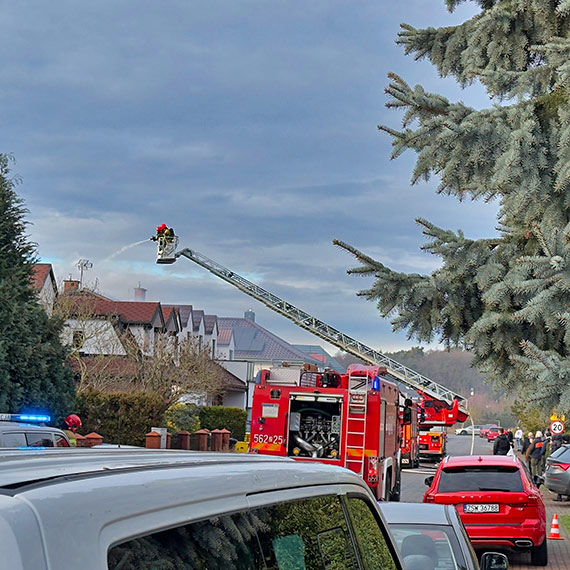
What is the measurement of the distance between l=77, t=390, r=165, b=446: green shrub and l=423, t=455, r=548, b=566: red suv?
20.3 meters

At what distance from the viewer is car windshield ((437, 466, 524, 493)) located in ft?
39.7

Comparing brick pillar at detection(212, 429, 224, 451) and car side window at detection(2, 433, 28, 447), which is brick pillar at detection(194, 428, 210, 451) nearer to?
brick pillar at detection(212, 429, 224, 451)

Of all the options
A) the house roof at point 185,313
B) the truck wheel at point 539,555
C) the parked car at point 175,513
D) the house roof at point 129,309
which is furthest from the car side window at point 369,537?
the house roof at point 185,313

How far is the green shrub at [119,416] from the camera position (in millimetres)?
30719

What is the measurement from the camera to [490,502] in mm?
11984

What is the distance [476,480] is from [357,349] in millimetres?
26256

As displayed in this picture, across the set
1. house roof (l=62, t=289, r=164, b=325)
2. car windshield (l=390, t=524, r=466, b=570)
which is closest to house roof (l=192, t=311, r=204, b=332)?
house roof (l=62, t=289, r=164, b=325)

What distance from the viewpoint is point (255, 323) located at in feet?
292

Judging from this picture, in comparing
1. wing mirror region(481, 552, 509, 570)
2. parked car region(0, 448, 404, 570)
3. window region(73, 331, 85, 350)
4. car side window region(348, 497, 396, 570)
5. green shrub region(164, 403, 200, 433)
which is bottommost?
green shrub region(164, 403, 200, 433)

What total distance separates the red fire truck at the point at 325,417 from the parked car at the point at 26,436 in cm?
759

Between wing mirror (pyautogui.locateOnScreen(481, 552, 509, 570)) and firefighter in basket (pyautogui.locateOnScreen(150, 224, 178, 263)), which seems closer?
wing mirror (pyautogui.locateOnScreen(481, 552, 509, 570))

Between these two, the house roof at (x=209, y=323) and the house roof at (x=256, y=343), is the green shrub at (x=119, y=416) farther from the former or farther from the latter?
the house roof at (x=256, y=343)

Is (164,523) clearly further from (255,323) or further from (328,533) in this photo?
(255,323)

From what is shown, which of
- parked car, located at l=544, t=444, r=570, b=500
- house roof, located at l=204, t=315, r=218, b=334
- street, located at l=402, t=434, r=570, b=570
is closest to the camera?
street, located at l=402, t=434, r=570, b=570
